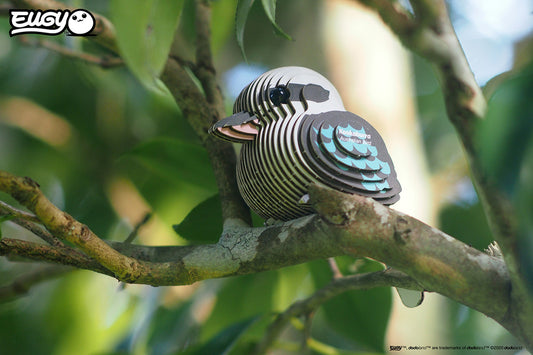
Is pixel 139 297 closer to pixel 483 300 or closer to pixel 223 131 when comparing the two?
pixel 223 131

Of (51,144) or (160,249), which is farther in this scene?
(51,144)

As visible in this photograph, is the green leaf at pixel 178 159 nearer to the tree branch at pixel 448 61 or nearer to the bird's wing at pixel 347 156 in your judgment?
the bird's wing at pixel 347 156

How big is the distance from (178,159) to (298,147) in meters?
0.32

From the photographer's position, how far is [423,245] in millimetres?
341

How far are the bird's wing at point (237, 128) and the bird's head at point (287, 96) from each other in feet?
0.03

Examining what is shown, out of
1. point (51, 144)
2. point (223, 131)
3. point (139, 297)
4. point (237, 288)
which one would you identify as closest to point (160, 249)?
point (223, 131)

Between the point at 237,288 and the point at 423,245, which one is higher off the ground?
the point at 423,245

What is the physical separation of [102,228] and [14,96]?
0.51 meters

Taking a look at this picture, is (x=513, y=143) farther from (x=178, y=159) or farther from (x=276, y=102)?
(x=178, y=159)

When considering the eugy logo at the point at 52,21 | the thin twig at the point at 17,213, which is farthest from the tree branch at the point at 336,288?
the eugy logo at the point at 52,21

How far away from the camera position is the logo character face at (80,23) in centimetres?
55

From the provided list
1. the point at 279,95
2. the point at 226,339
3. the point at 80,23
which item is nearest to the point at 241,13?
the point at 279,95

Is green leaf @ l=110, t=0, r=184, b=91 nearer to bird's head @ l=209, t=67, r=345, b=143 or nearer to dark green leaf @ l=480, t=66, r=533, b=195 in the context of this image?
bird's head @ l=209, t=67, r=345, b=143

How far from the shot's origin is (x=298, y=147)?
42 cm
